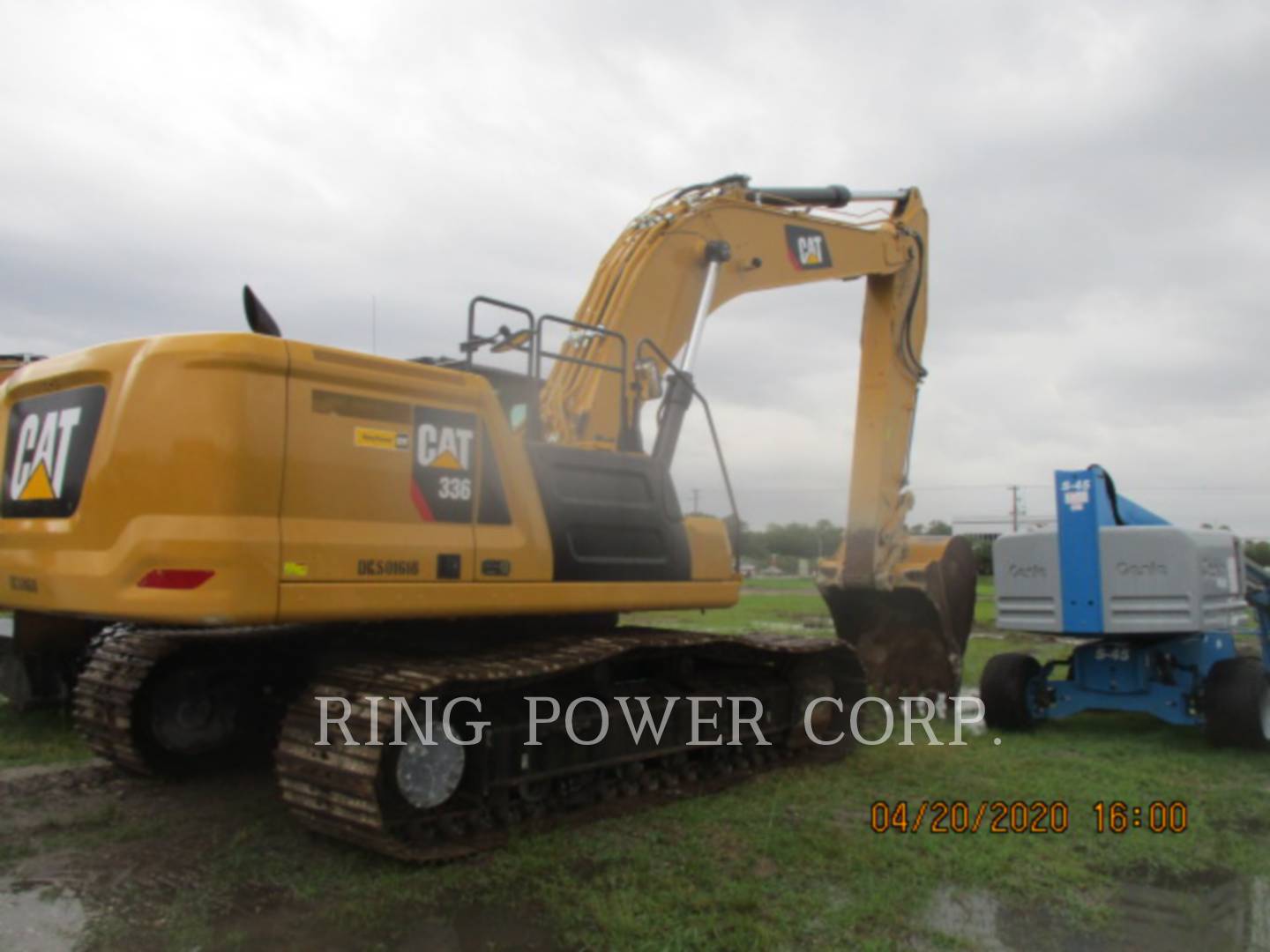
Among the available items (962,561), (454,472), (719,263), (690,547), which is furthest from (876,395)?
(454,472)

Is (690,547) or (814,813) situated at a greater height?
(690,547)

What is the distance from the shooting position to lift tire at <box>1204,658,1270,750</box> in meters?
7.27

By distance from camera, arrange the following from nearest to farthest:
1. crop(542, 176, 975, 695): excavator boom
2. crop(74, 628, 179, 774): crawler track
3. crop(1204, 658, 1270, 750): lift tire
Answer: crop(74, 628, 179, 774): crawler track, crop(542, 176, 975, 695): excavator boom, crop(1204, 658, 1270, 750): lift tire

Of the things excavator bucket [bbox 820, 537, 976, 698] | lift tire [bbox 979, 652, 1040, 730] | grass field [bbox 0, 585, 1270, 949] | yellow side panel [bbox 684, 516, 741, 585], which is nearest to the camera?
grass field [bbox 0, 585, 1270, 949]

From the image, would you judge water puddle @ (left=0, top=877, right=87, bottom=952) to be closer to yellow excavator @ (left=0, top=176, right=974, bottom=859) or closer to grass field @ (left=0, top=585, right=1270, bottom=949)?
grass field @ (left=0, top=585, right=1270, bottom=949)

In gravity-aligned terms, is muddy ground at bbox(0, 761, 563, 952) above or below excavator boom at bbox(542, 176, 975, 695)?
below

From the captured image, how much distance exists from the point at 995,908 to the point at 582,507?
2.75 metres

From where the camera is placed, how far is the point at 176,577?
4.46 metres

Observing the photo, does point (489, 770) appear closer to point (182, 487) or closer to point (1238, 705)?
point (182, 487)

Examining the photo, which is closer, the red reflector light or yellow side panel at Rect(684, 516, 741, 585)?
the red reflector light

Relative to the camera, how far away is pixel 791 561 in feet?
159

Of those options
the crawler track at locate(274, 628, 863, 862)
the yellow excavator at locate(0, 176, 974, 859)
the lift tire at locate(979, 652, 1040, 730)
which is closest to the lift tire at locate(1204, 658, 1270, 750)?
the lift tire at locate(979, 652, 1040, 730)

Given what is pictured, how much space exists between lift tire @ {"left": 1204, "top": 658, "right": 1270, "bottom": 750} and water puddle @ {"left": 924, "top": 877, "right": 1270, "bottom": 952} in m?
2.74

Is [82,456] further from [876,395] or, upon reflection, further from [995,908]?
[876,395]
